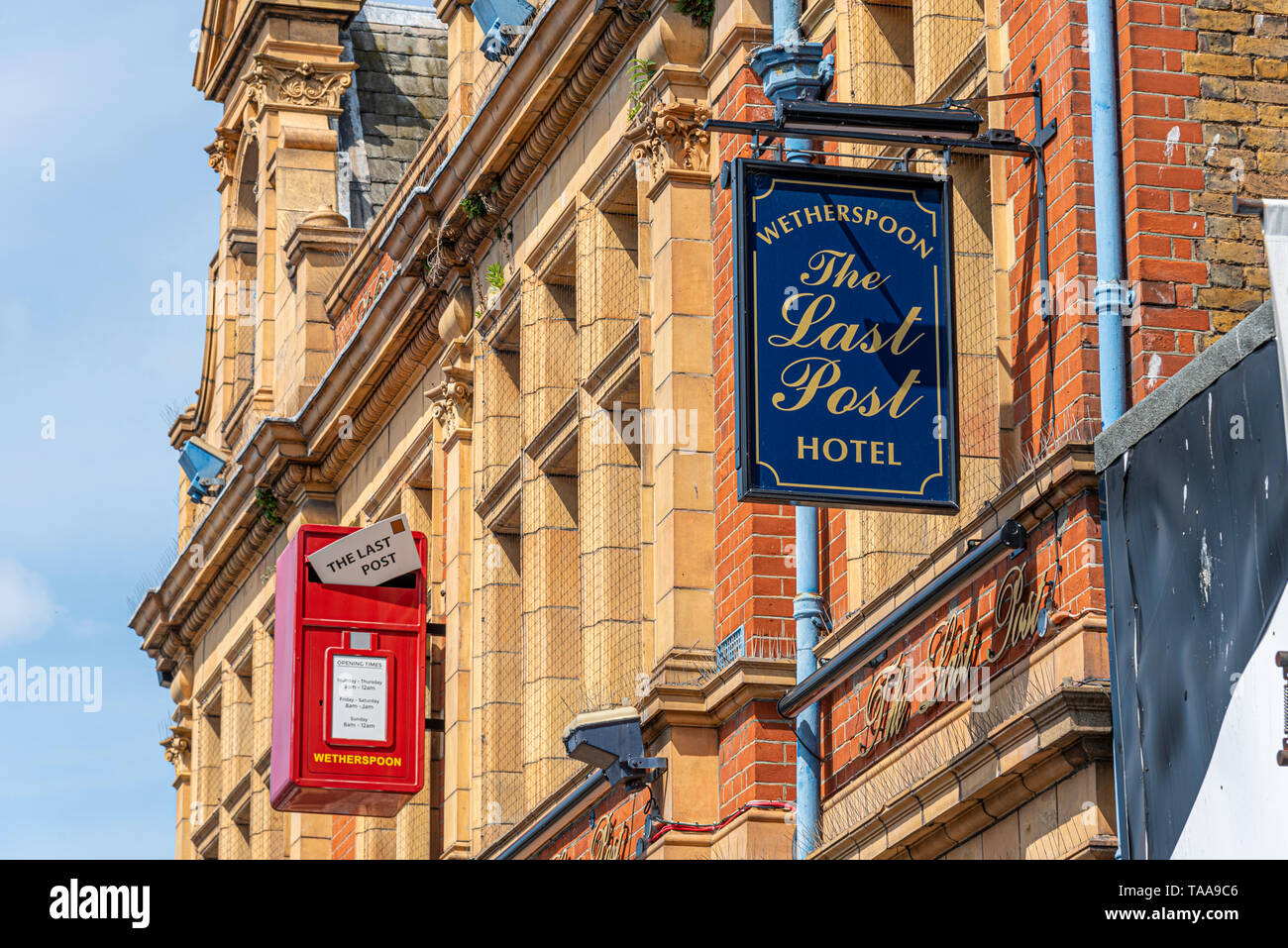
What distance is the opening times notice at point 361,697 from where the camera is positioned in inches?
944

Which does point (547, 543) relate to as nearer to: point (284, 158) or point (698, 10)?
point (698, 10)

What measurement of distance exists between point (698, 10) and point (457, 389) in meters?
6.13

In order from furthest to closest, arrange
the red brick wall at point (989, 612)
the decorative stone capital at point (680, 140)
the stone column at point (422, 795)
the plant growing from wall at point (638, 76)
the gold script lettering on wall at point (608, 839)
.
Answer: the stone column at point (422, 795) < the plant growing from wall at point (638, 76) < the decorative stone capital at point (680, 140) < the gold script lettering on wall at point (608, 839) < the red brick wall at point (989, 612)

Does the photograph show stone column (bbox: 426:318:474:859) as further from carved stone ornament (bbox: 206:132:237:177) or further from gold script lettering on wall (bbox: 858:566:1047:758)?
carved stone ornament (bbox: 206:132:237:177)

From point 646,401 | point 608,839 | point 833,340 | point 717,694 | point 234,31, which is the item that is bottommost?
point 608,839

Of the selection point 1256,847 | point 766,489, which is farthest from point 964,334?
point 1256,847

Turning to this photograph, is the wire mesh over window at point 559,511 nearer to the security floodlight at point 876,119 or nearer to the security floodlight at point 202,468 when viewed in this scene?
the security floodlight at point 876,119

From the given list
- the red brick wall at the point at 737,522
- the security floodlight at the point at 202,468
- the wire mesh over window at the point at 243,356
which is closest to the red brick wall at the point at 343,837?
the security floodlight at the point at 202,468

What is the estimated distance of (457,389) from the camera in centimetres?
2472

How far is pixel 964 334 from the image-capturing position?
15320mm

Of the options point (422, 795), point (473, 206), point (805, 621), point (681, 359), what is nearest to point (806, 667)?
point (805, 621)

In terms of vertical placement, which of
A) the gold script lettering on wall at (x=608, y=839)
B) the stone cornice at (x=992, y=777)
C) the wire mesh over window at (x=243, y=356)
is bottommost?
the stone cornice at (x=992, y=777)

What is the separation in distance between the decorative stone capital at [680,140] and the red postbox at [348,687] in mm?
5861
